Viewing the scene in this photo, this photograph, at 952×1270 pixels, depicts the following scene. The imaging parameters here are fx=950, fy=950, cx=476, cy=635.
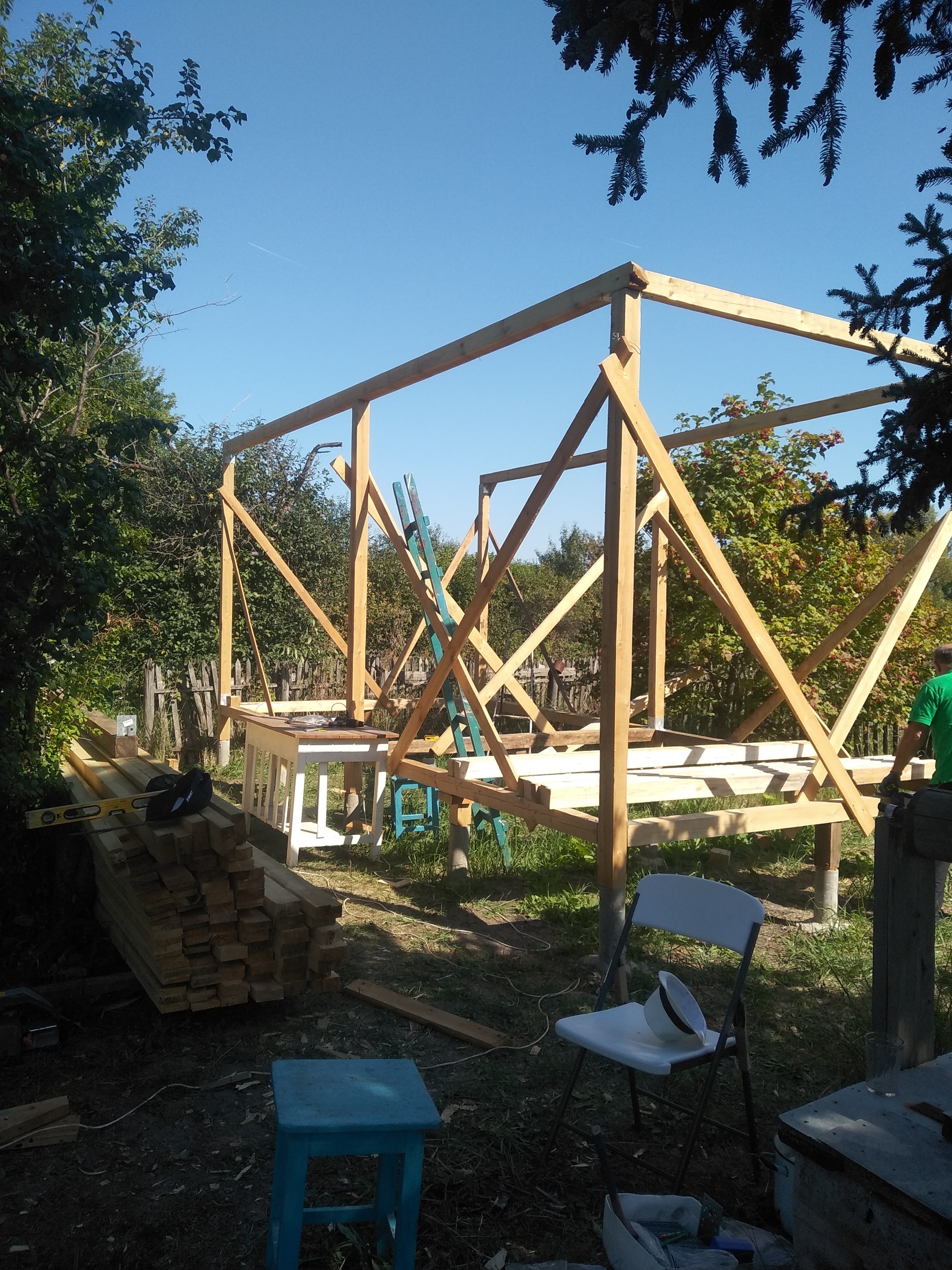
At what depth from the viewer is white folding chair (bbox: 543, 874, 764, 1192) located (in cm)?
293

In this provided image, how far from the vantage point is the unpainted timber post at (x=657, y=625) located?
298 inches

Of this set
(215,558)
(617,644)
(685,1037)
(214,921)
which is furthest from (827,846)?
(215,558)

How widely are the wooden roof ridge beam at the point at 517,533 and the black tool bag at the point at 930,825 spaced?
111 inches

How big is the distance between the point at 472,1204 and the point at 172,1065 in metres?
1.53

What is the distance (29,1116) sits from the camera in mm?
3281

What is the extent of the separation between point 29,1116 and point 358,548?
189 inches

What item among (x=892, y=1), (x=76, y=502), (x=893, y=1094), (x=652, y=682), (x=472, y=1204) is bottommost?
(x=472, y=1204)

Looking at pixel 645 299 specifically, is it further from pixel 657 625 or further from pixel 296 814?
pixel 296 814

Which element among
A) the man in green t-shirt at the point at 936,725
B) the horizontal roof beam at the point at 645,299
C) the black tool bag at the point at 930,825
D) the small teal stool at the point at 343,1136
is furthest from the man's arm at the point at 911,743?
the small teal stool at the point at 343,1136

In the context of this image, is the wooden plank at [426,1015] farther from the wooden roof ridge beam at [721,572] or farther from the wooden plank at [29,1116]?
the wooden roof ridge beam at [721,572]

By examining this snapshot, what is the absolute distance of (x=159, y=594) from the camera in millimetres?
12875

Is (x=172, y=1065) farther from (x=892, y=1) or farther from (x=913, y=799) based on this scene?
(x=892, y=1)

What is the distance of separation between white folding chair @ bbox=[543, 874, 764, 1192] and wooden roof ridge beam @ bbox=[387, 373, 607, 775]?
2.20 meters

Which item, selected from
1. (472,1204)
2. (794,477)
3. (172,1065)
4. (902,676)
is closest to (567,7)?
(472,1204)
